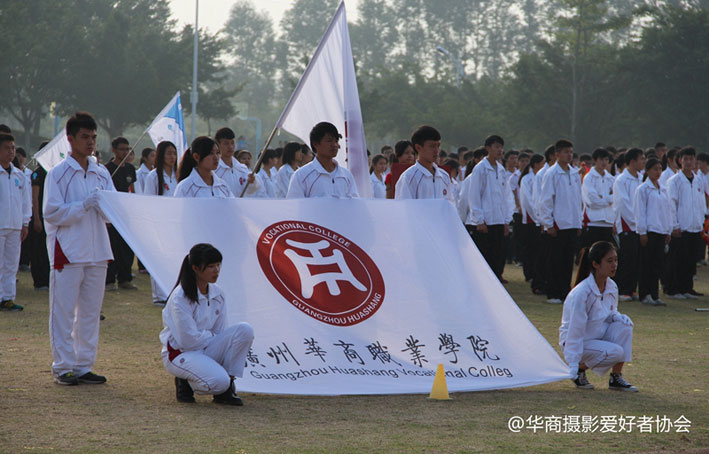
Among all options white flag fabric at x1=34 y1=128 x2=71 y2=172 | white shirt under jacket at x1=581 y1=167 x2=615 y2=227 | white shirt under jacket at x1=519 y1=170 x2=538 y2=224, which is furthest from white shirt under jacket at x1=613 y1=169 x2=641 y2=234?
white flag fabric at x1=34 y1=128 x2=71 y2=172

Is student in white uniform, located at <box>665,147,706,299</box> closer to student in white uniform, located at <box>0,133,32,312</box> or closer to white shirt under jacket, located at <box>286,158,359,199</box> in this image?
white shirt under jacket, located at <box>286,158,359,199</box>

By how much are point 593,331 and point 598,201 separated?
7081mm

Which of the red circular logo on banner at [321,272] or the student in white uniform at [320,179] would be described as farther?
the student in white uniform at [320,179]

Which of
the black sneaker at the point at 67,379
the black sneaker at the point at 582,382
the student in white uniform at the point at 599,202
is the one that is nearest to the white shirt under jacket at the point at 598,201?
the student in white uniform at the point at 599,202

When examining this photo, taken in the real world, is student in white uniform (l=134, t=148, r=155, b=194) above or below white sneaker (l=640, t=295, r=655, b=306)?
above

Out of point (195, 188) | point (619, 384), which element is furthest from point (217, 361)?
point (619, 384)

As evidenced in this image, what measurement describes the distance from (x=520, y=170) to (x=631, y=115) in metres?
25.0

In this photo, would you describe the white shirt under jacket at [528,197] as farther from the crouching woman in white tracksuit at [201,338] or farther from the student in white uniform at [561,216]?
the crouching woman in white tracksuit at [201,338]

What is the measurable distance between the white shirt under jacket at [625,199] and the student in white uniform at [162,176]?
21.1 feet

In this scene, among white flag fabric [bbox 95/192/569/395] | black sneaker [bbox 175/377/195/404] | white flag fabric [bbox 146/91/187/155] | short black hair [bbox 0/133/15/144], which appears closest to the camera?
black sneaker [bbox 175/377/195/404]

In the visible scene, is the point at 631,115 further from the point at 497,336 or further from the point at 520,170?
the point at 497,336

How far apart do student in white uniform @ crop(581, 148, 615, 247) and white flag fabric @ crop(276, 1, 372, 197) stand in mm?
6243

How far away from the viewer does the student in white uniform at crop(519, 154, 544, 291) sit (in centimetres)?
1597

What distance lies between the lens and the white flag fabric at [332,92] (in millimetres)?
9031
